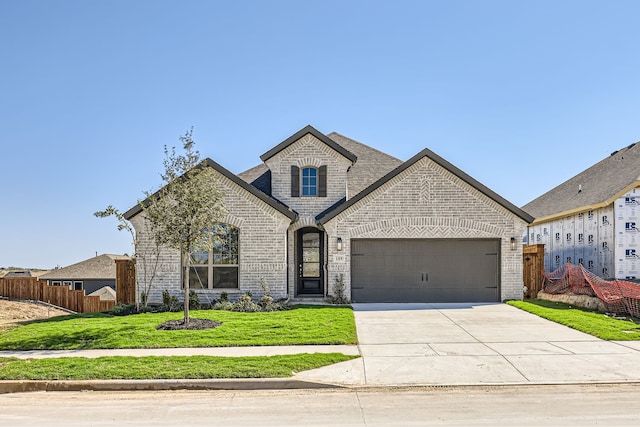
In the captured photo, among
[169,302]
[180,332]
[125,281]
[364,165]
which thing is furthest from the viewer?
[364,165]

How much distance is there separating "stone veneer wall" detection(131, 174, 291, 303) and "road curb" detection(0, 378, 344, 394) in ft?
30.5

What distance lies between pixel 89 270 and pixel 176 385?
1318 inches

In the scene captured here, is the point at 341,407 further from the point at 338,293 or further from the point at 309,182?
the point at 309,182

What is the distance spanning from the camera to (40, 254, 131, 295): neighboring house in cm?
3731

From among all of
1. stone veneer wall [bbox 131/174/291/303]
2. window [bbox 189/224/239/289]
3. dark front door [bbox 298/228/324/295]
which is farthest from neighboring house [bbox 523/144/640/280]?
window [bbox 189/224/239/289]

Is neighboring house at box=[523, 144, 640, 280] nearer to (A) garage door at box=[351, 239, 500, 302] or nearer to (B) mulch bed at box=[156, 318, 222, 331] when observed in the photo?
(A) garage door at box=[351, 239, 500, 302]

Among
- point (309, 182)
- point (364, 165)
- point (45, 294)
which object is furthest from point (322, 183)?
point (45, 294)

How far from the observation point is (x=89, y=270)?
38281mm

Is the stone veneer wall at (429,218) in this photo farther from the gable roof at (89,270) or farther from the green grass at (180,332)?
the gable roof at (89,270)

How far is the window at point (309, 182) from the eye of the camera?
19.7 metres

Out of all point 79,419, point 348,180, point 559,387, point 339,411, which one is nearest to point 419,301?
point 348,180

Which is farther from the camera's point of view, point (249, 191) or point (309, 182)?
point (309, 182)

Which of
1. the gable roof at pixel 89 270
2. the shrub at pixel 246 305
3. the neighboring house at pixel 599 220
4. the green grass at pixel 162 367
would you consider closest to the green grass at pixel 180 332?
the shrub at pixel 246 305

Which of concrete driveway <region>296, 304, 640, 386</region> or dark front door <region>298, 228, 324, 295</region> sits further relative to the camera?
dark front door <region>298, 228, 324, 295</region>
